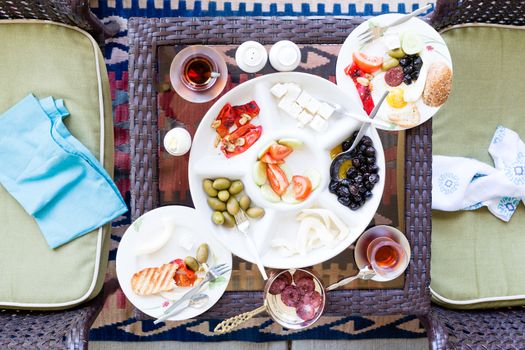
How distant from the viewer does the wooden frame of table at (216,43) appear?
1.33 m

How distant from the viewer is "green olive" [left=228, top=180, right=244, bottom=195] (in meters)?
1.28

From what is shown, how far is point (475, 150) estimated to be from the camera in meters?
1.54

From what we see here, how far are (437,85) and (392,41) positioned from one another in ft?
0.52

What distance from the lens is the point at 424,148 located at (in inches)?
52.5

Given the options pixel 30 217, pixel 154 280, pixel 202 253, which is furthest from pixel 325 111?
pixel 30 217

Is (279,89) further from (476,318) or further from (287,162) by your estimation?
(476,318)

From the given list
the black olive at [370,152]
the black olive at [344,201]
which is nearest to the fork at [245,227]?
the black olive at [344,201]

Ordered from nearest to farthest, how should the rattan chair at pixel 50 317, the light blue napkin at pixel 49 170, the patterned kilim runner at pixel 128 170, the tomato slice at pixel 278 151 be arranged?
the tomato slice at pixel 278 151
the rattan chair at pixel 50 317
the light blue napkin at pixel 49 170
the patterned kilim runner at pixel 128 170

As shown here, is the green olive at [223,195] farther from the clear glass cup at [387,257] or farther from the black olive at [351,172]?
the clear glass cup at [387,257]

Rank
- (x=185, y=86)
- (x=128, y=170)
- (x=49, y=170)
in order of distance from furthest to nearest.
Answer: (x=128, y=170) → (x=49, y=170) → (x=185, y=86)

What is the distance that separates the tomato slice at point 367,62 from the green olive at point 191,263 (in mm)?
653

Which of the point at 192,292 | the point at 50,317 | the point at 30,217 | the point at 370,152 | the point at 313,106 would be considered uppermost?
the point at 313,106

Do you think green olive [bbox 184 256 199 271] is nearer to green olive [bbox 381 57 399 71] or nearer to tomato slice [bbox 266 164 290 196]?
tomato slice [bbox 266 164 290 196]

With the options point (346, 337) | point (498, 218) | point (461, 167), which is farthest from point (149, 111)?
point (346, 337)
